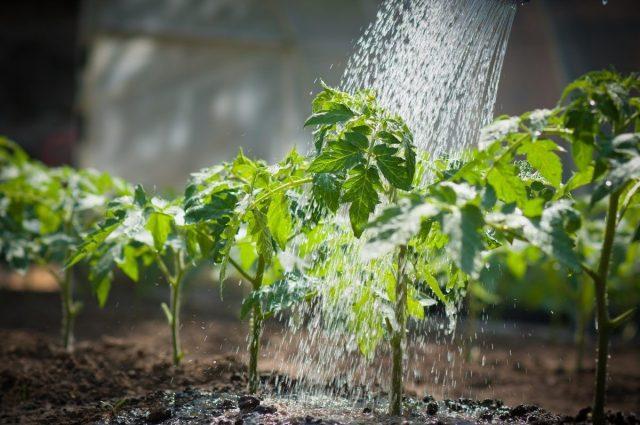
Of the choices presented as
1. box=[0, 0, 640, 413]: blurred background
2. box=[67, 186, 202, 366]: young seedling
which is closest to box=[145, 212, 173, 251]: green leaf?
box=[67, 186, 202, 366]: young seedling

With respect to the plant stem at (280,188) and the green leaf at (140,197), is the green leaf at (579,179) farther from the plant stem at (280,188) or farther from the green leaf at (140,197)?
the green leaf at (140,197)

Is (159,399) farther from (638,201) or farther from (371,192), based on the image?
→ (638,201)

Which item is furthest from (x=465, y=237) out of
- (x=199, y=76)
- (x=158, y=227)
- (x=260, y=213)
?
(x=199, y=76)

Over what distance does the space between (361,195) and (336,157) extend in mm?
114

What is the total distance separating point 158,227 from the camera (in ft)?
6.74

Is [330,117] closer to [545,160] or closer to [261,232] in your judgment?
[261,232]

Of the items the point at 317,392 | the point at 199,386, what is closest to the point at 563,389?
the point at 317,392

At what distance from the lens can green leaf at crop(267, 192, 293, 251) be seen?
185 centimetres

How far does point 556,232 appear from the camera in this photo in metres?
1.49

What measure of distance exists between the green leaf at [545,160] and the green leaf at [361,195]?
0.38m

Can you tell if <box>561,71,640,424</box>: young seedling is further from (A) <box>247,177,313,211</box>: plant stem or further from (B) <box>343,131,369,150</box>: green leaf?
(A) <box>247,177,313,211</box>: plant stem

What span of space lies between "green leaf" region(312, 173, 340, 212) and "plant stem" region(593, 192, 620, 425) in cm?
68

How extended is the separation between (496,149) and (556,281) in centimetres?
299

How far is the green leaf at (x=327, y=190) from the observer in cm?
170
